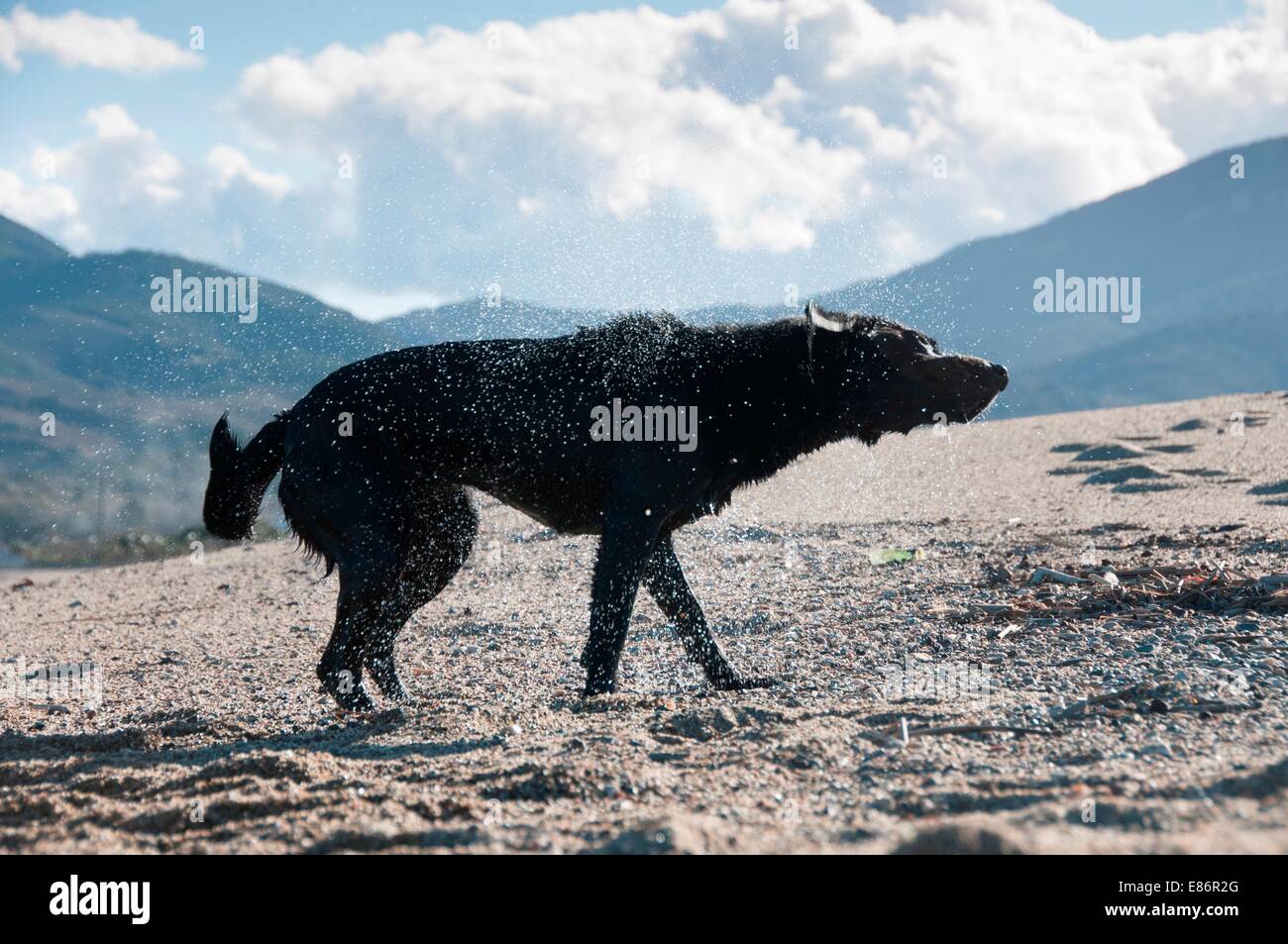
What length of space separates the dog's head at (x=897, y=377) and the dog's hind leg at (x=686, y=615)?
4.36 ft

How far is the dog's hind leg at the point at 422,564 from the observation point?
614cm

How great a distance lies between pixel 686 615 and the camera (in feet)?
20.3

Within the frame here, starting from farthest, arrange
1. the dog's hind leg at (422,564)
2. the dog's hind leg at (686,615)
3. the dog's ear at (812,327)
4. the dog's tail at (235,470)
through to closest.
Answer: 1. the dog's tail at (235,470)
2. the dog's ear at (812,327)
3. the dog's hind leg at (422,564)
4. the dog's hind leg at (686,615)

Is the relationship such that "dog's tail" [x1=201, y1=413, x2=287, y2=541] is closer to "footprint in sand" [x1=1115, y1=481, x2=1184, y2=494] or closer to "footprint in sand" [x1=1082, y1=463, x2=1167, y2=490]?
"footprint in sand" [x1=1115, y1=481, x2=1184, y2=494]

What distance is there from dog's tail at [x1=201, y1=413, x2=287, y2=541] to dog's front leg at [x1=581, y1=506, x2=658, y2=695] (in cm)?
Result: 220

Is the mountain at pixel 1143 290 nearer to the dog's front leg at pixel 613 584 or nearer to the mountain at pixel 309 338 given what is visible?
the mountain at pixel 309 338

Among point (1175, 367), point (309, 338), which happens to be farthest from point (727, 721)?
point (1175, 367)

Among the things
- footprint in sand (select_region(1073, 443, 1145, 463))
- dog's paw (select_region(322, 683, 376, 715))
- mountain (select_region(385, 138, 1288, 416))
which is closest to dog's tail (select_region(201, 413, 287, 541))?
dog's paw (select_region(322, 683, 376, 715))

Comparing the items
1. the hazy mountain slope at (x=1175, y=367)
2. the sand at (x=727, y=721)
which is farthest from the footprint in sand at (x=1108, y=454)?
the hazy mountain slope at (x=1175, y=367)

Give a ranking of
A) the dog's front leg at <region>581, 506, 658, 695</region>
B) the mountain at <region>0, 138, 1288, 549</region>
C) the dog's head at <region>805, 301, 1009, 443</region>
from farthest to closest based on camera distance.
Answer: the mountain at <region>0, 138, 1288, 549</region>
the dog's head at <region>805, 301, 1009, 443</region>
the dog's front leg at <region>581, 506, 658, 695</region>

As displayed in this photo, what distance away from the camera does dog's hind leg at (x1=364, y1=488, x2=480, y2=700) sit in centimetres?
614
